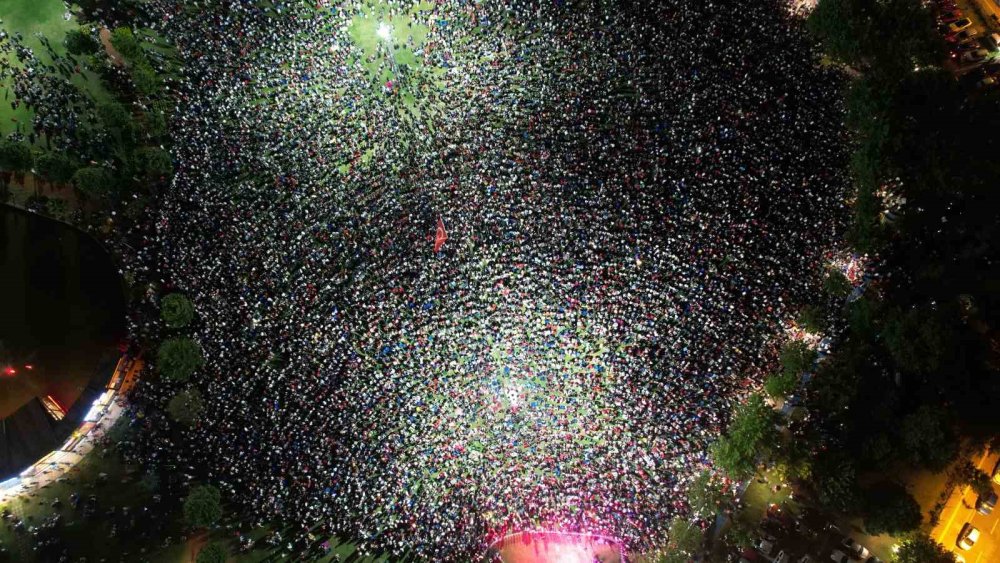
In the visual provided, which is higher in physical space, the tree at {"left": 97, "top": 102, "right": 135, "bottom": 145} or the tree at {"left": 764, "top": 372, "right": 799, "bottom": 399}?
the tree at {"left": 764, "top": 372, "right": 799, "bottom": 399}

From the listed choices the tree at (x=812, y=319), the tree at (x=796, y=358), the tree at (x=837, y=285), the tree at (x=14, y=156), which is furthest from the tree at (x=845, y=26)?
the tree at (x=14, y=156)

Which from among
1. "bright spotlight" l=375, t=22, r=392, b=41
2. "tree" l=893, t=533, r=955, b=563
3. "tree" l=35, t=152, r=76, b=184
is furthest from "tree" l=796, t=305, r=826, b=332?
"tree" l=35, t=152, r=76, b=184

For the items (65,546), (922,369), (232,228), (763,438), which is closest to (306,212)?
(232,228)

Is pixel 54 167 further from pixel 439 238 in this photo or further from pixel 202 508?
pixel 439 238

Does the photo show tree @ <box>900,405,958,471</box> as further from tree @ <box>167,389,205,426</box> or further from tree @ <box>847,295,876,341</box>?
tree @ <box>167,389,205,426</box>

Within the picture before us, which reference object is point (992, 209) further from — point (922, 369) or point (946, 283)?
point (922, 369)

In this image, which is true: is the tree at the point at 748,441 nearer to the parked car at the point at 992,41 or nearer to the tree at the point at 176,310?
the parked car at the point at 992,41
